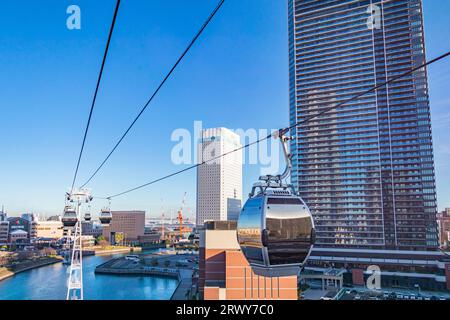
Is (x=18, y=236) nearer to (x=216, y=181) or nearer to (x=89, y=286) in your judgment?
(x=89, y=286)

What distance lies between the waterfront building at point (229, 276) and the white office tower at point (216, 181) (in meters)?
114

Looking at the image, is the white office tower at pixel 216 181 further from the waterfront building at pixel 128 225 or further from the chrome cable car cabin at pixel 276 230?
the chrome cable car cabin at pixel 276 230

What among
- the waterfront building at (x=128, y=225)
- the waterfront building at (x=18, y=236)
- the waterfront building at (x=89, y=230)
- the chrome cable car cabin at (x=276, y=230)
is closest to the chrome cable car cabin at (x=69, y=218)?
the chrome cable car cabin at (x=276, y=230)

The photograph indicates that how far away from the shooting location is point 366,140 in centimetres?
6100

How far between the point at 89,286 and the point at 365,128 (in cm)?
5176

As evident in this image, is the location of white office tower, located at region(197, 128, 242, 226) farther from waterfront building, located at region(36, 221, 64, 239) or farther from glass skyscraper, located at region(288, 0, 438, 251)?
glass skyscraper, located at region(288, 0, 438, 251)

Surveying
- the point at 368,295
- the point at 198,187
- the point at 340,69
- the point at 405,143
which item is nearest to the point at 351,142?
the point at 405,143

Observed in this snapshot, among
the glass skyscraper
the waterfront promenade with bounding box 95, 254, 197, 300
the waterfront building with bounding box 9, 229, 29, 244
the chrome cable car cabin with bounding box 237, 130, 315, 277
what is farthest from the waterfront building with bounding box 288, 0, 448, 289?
the waterfront building with bounding box 9, 229, 29, 244

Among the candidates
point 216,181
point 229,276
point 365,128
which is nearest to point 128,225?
point 216,181

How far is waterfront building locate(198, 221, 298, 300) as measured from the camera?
24.4m

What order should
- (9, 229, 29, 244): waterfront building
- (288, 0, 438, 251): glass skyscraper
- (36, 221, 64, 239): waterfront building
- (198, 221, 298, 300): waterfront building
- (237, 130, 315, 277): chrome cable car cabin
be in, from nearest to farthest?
(237, 130, 315, 277): chrome cable car cabin < (198, 221, 298, 300): waterfront building < (288, 0, 438, 251): glass skyscraper < (9, 229, 29, 244): waterfront building < (36, 221, 64, 239): waterfront building

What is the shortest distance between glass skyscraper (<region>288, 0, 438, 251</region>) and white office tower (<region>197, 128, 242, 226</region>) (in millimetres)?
81152

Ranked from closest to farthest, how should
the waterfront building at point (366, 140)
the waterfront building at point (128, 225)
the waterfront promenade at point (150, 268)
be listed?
the waterfront building at point (366, 140), the waterfront promenade at point (150, 268), the waterfront building at point (128, 225)

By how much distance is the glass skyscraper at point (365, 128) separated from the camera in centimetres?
5691
